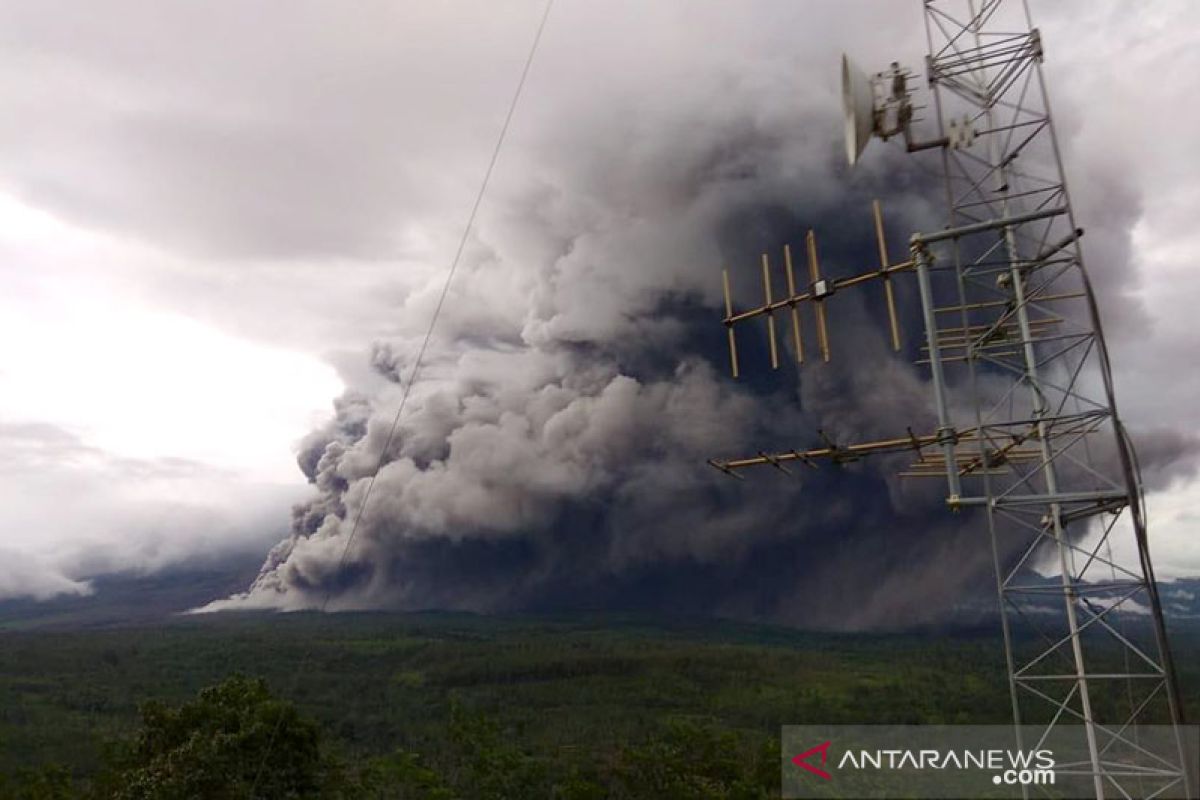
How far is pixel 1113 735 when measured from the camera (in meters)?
12.2

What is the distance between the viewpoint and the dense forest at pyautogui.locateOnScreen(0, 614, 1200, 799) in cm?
2973

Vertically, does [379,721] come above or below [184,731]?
below

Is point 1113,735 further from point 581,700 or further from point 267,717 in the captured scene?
point 581,700

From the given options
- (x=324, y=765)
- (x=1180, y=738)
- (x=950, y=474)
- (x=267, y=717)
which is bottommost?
(x=324, y=765)

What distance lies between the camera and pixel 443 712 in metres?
126

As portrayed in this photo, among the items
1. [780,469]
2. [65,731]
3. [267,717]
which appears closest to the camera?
[780,469]

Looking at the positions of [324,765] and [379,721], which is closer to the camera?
[324,765]

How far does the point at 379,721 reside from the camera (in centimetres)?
11725

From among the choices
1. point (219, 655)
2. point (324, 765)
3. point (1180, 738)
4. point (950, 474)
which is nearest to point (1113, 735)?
point (1180, 738)

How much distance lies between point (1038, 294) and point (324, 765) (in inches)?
1106

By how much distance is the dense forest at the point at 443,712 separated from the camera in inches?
1171

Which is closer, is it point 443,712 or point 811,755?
point 811,755

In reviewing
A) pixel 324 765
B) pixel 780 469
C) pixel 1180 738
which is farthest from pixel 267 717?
pixel 1180 738

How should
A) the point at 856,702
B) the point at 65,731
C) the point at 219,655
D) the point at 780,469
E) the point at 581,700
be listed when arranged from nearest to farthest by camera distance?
1. the point at 780,469
2. the point at 65,731
3. the point at 856,702
4. the point at 581,700
5. the point at 219,655
